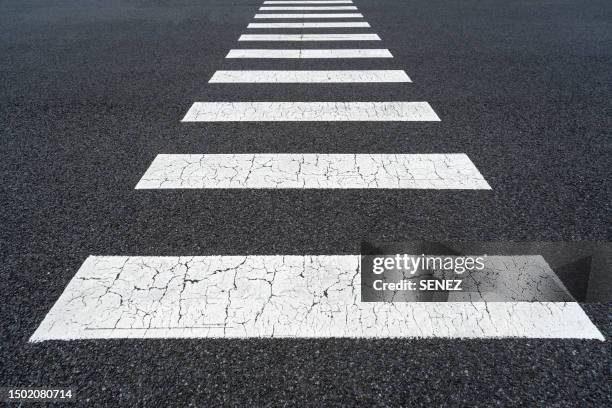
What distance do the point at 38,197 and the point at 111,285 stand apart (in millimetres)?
1277

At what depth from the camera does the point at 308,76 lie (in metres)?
5.52

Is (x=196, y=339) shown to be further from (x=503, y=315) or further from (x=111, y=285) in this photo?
(x=503, y=315)

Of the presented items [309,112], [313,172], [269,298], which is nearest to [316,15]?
[309,112]

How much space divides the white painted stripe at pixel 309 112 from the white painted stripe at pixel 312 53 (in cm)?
200

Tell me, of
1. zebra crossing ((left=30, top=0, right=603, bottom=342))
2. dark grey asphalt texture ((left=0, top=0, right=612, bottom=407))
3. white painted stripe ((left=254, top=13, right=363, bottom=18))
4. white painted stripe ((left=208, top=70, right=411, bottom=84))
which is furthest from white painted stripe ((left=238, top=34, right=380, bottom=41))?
zebra crossing ((left=30, top=0, right=603, bottom=342))

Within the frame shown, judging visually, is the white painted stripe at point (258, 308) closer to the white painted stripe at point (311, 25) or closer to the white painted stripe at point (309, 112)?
the white painted stripe at point (309, 112)

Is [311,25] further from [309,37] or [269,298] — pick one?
[269,298]

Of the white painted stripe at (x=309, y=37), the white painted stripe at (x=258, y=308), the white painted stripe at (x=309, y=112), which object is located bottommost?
the white painted stripe at (x=258, y=308)

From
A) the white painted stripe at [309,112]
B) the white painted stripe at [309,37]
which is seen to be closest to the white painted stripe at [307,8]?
the white painted stripe at [309,37]

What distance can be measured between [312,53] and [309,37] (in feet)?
3.59

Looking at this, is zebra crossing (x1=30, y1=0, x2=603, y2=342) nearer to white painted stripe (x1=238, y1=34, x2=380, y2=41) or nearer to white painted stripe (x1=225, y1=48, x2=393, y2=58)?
white painted stripe (x1=225, y1=48, x2=393, y2=58)

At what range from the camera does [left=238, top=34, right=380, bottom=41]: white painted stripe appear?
7207mm

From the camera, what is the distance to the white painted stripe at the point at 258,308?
202 centimetres

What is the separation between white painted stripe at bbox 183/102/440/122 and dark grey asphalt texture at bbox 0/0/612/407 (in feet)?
0.55
